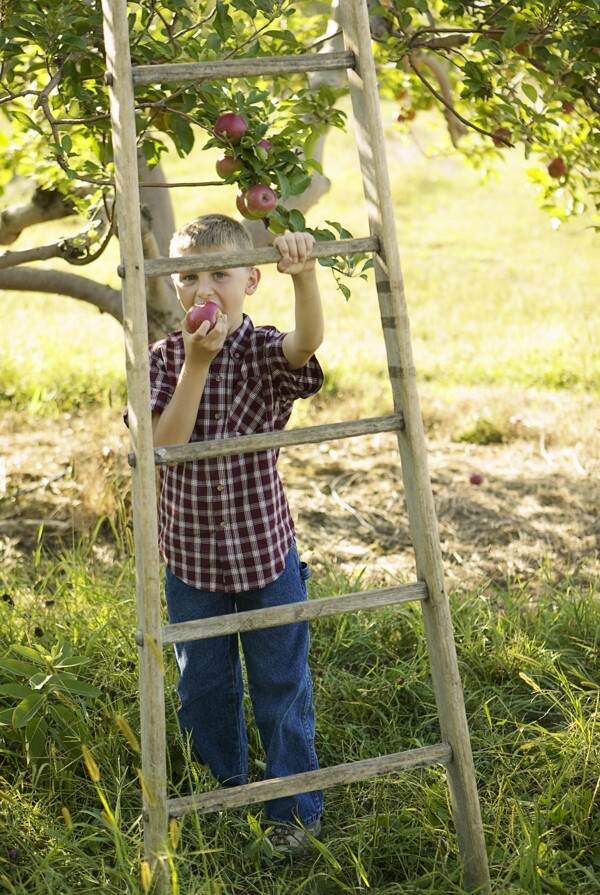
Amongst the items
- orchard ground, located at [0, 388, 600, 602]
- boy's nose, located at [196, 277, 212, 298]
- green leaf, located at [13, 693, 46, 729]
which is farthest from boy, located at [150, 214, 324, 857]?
orchard ground, located at [0, 388, 600, 602]

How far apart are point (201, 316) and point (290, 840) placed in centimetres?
116

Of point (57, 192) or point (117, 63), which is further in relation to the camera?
point (57, 192)

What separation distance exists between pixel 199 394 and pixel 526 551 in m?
2.35

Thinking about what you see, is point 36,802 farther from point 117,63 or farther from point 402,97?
point 402,97

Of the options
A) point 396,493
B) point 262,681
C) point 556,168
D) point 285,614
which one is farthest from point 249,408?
point 396,493

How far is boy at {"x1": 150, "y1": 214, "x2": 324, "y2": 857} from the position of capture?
7.41 ft

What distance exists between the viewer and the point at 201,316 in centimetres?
205

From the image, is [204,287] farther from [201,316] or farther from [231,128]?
[231,128]

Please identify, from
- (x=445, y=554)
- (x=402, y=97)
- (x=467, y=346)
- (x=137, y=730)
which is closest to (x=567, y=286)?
(x=467, y=346)

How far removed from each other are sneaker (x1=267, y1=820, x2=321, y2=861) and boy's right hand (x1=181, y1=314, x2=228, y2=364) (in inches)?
41.0

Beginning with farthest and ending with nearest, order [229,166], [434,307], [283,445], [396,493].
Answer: [434,307] → [396,493] → [229,166] → [283,445]

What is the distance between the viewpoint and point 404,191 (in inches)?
634

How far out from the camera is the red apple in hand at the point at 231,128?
219 centimetres

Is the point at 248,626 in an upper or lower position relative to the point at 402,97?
lower
